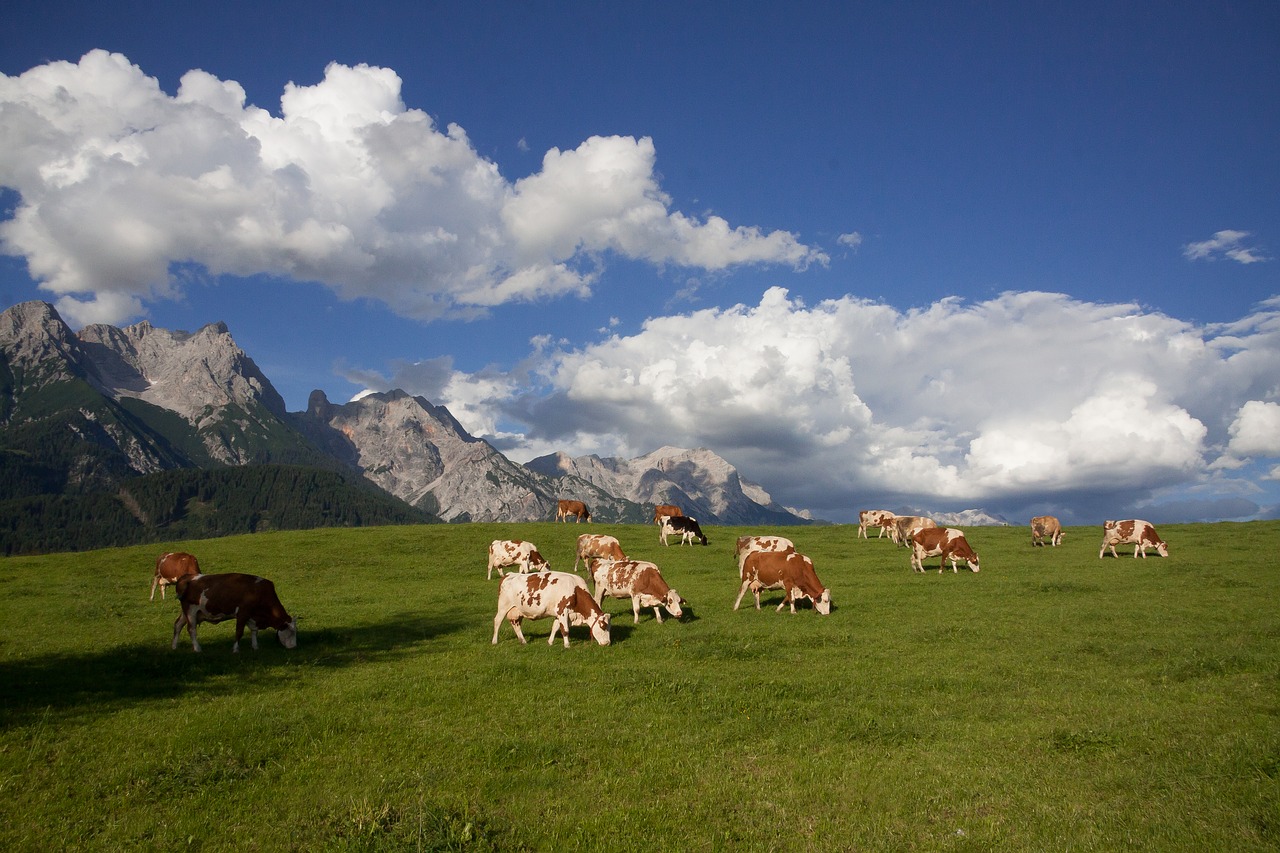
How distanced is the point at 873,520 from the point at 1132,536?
633 inches

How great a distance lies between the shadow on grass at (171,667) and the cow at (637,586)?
16.1 feet

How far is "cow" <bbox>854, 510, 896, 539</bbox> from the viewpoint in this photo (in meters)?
49.1

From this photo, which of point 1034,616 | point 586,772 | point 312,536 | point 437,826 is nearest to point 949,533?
point 1034,616

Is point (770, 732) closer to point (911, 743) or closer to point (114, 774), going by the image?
point (911, 743)

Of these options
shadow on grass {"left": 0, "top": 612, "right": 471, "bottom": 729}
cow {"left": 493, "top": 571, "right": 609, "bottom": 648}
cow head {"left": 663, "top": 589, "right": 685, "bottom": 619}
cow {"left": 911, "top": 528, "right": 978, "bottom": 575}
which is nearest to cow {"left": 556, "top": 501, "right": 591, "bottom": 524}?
cow {"left": 911, "top": 528, "right": 978, "bottom": 575}

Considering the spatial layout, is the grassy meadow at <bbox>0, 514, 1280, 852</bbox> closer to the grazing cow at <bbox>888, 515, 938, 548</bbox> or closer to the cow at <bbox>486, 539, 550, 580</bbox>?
the cow at <bbox>486, 539, 550, 580</bbox>

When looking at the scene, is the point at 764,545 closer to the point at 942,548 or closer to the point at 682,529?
the point at 942,548

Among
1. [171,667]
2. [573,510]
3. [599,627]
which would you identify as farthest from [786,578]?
[573,510]

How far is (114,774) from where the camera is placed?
998 cm

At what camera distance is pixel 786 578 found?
24312mm

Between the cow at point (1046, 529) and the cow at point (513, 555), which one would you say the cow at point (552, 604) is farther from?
the cow at point (1046, 529)

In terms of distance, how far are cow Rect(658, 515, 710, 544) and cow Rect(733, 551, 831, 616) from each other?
65.9ft

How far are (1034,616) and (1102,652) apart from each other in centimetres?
498

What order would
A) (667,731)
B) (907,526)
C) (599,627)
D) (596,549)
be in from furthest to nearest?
(907,526) → (596,549) → (599,627) → (667,731)
